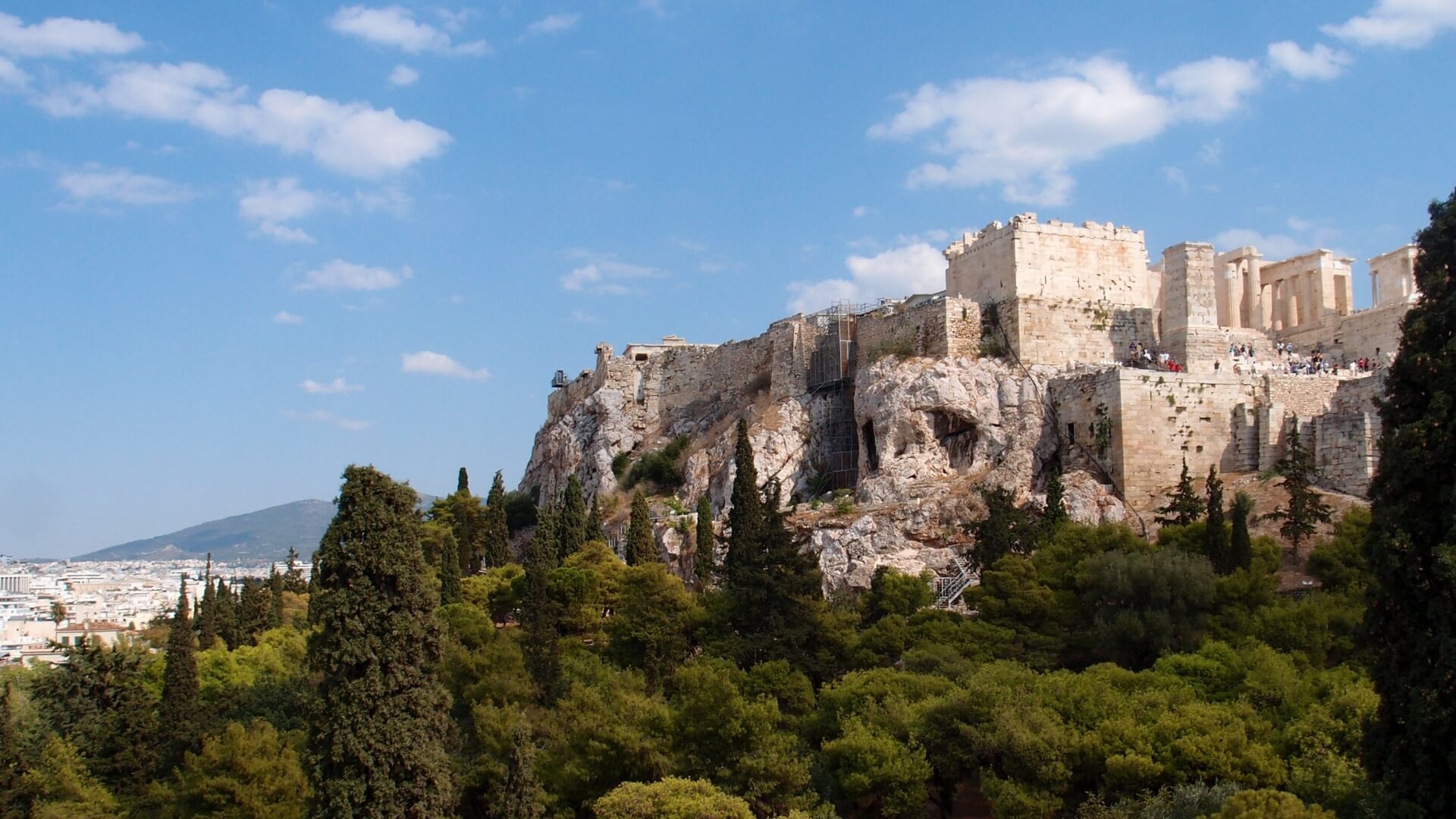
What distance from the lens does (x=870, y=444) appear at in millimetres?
43750

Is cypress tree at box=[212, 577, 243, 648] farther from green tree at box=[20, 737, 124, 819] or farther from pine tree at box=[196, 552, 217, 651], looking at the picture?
green tree at box=[20, 737, 124, 819]

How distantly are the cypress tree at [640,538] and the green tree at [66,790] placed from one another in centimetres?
1449

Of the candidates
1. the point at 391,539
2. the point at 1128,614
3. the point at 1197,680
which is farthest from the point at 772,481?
the point at 391,539

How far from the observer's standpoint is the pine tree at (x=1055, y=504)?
35.8 metres

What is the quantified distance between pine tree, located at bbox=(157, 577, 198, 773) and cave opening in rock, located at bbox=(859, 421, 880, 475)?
61.8ft

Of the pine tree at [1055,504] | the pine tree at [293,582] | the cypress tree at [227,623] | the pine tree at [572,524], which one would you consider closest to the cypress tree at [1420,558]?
the pine tree at [1055,504]

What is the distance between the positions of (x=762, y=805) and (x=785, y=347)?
2574 cm

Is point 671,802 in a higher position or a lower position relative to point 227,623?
lower

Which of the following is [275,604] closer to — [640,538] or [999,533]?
[640,538]

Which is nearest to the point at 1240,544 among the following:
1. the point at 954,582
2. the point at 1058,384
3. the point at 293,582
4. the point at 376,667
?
the point at 954,582

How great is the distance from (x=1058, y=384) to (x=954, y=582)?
726 cm

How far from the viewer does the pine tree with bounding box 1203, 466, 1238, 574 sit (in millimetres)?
32062

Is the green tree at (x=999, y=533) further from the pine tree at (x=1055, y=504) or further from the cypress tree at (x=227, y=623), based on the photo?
the cypress tree at (x=227, y=623)

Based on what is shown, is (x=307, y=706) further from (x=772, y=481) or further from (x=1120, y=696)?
(x=772, y=481)
